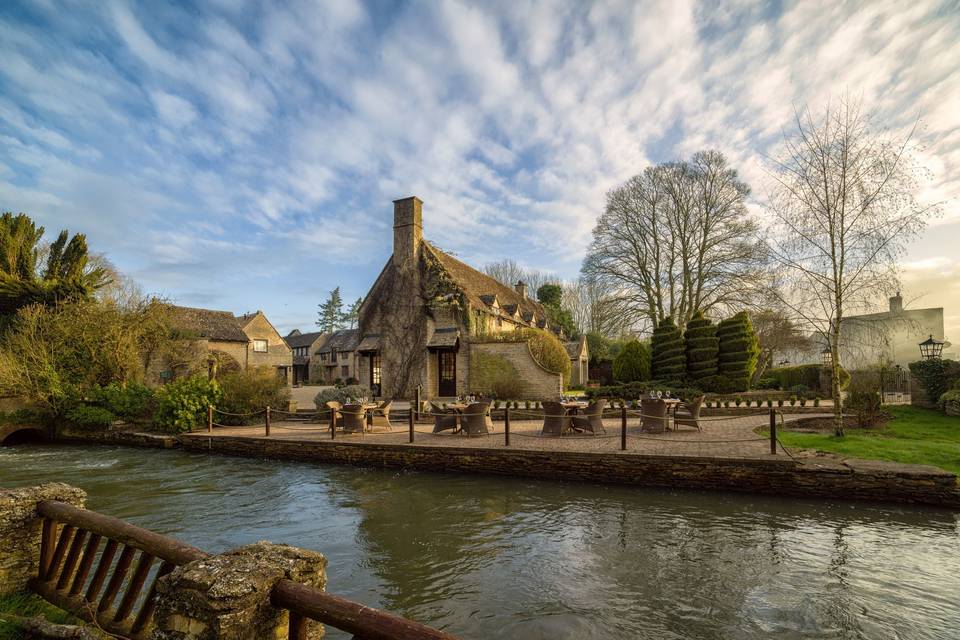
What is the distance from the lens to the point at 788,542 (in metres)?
6.66

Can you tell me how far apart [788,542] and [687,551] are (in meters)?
1.62

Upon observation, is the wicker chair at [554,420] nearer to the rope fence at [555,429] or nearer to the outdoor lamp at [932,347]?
the rope fence at [555,429]

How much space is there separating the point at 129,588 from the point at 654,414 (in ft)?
39.9

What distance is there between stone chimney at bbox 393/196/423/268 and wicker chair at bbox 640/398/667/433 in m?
13.6

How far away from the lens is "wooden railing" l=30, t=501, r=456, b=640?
6.22ft

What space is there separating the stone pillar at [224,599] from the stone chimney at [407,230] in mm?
20816

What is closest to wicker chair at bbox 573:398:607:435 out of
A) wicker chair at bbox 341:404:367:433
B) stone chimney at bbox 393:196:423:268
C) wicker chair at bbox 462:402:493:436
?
wicker chair at bbox 462:402:493:436

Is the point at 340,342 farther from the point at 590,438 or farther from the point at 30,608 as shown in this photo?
the point at 30,608

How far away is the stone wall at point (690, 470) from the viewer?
8.10 meters

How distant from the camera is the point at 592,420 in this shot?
1295cm

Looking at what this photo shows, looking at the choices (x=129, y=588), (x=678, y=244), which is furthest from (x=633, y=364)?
(x=129, y=588)

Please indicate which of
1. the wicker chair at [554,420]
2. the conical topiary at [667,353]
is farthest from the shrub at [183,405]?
the conical topiary at [667,353]

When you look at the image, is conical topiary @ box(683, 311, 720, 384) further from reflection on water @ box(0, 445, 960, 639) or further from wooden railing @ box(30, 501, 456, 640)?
wooden railing @ box(30, 501, 456, 640)

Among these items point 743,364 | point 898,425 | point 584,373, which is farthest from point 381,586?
point 584,373
